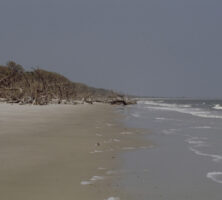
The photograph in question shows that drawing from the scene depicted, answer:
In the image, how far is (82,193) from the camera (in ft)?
14.6

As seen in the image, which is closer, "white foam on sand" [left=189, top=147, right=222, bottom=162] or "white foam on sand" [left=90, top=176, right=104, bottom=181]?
"white foam on sand" [left=90, top=176, right=104, bottom=181]

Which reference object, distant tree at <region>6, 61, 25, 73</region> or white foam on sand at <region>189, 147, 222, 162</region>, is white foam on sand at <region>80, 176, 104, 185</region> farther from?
distant tree at <region>6, 61, 25, 73</region>

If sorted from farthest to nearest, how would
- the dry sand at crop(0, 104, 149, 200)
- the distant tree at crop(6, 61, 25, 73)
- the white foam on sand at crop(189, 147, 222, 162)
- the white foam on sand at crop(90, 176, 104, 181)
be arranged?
the distant tree at crop(6, 61, 25, 73), the white foam on sand at crop(189, 147, 222, 162), the white foam on sand at crop(90, 176, 104, 181), the dry sand at crop(0, 104, 149, 200)

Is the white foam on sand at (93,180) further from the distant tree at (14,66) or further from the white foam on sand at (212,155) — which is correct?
the distant tree at (14,66)

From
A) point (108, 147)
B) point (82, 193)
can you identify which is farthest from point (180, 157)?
point (82, 193)

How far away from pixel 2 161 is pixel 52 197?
2.65 meters

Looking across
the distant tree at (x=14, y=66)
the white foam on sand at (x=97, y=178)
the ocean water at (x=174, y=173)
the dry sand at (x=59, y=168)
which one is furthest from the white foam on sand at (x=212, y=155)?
the distant tree at (x=14, y=66)

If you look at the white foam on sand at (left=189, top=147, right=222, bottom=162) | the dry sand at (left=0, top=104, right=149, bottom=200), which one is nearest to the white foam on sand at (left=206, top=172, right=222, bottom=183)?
the white foam on sand at (left=189, top=147, right=222, bottom=162)

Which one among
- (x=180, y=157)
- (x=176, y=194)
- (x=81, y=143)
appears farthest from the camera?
(x=81, y=143)

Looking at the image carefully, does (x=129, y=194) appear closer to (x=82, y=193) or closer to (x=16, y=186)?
(x=82, y=193)

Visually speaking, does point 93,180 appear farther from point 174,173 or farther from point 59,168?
point 174,173

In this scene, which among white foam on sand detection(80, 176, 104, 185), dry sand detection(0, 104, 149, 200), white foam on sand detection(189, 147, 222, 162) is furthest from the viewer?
white foam on sand detection(189, 147, 222, 162)

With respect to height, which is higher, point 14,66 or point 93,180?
point 14,66

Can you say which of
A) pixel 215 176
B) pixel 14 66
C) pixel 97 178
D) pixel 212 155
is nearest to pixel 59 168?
pixel 97 178
